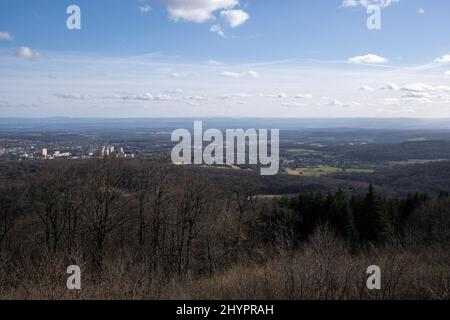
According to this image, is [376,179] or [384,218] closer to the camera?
[384,218]

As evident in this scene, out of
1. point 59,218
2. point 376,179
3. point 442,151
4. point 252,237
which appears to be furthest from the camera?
point 442,151

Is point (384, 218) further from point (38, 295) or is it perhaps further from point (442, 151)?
point (442, 151)

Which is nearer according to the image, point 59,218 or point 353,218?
point 59,218

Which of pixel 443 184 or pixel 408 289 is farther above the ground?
pixel 408 289

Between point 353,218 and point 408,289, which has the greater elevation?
point 408,289

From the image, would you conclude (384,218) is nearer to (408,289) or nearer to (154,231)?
(154,231)

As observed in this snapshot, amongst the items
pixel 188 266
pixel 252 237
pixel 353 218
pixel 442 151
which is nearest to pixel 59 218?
pixel 188 266
